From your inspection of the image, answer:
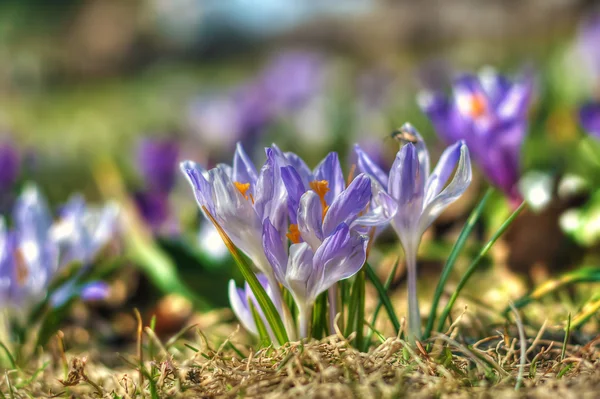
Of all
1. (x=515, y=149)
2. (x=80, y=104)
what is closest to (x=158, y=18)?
(x=80, y=104)


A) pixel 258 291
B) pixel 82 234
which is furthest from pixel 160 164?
pixel 258 291

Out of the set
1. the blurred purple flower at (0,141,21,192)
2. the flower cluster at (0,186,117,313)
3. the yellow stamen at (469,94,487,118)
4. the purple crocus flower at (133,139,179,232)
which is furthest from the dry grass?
the blurred purple flower at (0,141,21,192)

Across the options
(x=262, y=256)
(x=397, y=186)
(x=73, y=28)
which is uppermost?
(x=73, y=28)

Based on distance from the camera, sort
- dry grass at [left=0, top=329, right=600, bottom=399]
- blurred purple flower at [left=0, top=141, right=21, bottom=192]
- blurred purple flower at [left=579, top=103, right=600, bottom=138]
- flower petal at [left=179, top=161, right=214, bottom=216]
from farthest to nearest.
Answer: blurred purple flower at [left=0, top=141, right=21, bottom=192] < blurred purple flower at [left=579, top=103, right=600, bottom=138] < flower petal at [left=179, top=161, right=214, bottom=216] < dry grass at [left=0, top=329, right=600, bottom=399]

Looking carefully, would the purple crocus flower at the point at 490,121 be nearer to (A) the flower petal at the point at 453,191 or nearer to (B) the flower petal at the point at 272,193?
(A) the flower petal at the point at 453,191

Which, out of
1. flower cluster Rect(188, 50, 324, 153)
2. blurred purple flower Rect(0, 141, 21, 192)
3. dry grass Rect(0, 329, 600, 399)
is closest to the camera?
dry grass Rect(0, 329, 600, 399)

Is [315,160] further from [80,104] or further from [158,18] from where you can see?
[158,18]

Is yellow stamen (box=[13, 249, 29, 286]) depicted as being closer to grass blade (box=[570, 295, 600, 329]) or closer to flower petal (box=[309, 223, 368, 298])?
flower petal (box=[309, 223, 368, 298])
